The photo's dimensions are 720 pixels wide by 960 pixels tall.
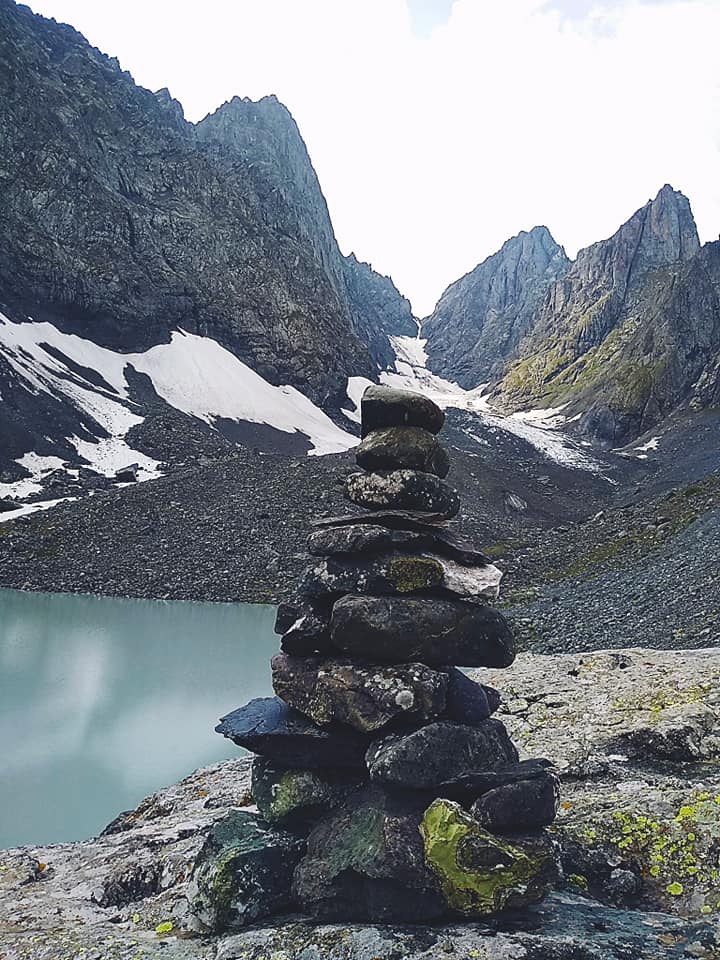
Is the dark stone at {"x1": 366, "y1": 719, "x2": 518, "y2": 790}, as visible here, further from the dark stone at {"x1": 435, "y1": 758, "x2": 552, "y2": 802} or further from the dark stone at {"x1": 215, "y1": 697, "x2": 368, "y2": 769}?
the dark stone at {"x1": 215, "y1": 697, "x2": 368, "y2": 769}

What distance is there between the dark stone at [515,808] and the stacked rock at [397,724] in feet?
0.06

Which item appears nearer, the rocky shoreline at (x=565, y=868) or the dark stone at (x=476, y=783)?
the rocky shoreline at (x=565, y=868)

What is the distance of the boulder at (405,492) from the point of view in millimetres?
11484

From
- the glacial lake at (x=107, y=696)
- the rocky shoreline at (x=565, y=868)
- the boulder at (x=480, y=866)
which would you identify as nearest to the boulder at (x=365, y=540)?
the boulder at (x=480, y=866)

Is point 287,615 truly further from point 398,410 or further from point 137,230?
point 137,230

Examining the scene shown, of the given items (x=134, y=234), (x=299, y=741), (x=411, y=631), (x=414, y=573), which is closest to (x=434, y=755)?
(x=411, y=631)

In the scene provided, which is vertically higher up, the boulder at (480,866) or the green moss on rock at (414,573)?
the green moss on rock at (414,573)

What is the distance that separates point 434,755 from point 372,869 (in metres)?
1.61

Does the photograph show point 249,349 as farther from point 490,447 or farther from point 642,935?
point 642,935

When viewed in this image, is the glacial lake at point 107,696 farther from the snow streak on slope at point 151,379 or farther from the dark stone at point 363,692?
the snow streak on slope at point 151,379

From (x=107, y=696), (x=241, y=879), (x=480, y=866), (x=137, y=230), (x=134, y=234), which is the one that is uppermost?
(x=137, y=230)

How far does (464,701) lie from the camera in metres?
10.3

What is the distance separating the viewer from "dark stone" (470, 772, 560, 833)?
337 inches

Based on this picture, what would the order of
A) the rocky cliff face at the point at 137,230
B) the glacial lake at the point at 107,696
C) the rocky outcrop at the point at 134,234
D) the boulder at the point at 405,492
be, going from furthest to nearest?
the rocky cliff face at the point at 137,230 < the rocky outcrop at the point at 134,234 < the glacial lake at the point at 107,696 < the boulder at the point at 405,492
